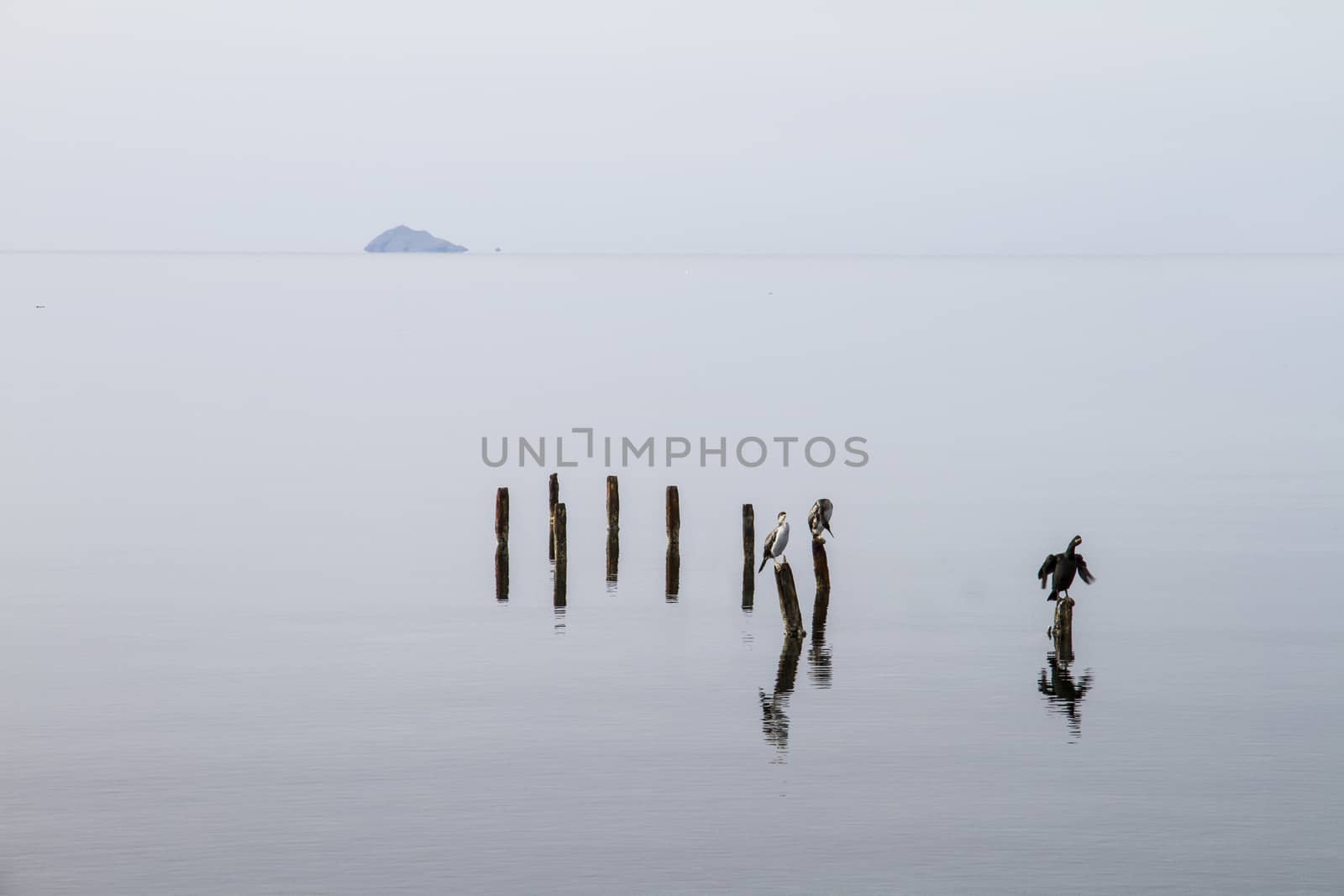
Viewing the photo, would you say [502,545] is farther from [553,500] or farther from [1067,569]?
[1067,569]

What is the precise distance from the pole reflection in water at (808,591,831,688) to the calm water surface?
0.22 metres

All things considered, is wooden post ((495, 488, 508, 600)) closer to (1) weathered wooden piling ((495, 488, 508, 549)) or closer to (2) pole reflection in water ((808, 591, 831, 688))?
(1) weathered wooden piling ((495, 488, 508, 549))

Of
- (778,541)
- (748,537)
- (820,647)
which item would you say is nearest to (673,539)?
(748,537)

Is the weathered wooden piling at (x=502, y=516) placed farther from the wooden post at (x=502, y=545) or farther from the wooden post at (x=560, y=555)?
the wooden post at (x=560, y=555)

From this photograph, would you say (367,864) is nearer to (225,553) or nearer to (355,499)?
(225,553)

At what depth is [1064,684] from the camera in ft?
118

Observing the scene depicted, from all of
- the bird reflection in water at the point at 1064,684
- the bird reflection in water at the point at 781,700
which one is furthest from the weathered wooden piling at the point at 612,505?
the bird reflection in water at the point at 1064,684

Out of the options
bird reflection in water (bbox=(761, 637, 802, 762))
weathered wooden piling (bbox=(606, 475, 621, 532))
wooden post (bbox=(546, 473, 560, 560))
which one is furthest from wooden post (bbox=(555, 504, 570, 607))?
bird reflection in water (bbox=(761, 637, 802, 762))

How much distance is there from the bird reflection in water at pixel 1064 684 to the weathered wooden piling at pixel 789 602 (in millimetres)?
5608

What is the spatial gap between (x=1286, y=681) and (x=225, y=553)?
3087 cm

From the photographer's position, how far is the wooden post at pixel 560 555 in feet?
142

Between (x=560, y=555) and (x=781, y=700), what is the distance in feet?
36.8

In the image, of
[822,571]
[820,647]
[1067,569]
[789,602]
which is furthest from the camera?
[822,571]

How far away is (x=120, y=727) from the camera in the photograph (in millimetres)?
32594
